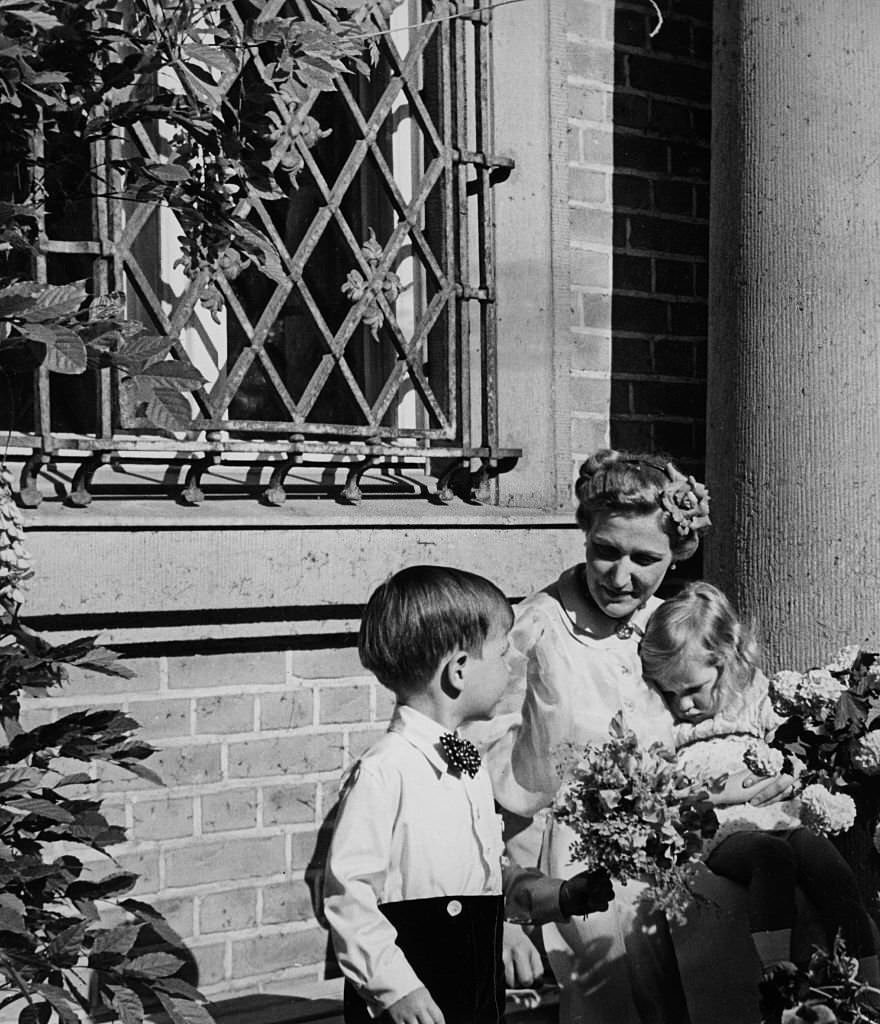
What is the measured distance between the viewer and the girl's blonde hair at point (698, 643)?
3.77 meters

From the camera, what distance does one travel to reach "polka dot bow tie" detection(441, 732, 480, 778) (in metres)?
3.11

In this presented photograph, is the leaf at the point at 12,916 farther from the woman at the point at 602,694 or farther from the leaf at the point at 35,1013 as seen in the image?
the woman at the point at 602,694

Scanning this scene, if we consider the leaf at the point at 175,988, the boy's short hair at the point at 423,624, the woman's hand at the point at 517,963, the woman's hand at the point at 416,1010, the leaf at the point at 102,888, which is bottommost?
the woman's hand at the point at 517,963

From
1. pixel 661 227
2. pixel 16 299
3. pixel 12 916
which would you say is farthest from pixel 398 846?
pixel 661 227

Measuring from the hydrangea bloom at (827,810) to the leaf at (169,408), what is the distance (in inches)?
53.2

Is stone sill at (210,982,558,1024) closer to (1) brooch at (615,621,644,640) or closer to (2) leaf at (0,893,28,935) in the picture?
(1) brooch at (615,621,644,640)

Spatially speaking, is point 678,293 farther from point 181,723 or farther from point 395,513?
point 181,723

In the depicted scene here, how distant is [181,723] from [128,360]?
2.07 m

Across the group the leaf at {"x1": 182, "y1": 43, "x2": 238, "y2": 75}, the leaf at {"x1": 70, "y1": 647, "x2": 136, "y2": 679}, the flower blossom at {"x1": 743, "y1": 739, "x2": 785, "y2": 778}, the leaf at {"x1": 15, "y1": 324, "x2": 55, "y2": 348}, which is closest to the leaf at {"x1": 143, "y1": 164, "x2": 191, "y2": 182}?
the leaf at {"x1": 182, "y1": 43, "x2": 238, "y2": 75}

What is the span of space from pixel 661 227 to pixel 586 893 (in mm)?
2670

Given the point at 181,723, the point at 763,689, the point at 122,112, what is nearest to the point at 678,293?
the point at 763,689

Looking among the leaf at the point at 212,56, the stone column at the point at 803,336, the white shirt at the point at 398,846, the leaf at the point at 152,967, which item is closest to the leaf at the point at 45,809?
the leaf at the point at 152,967

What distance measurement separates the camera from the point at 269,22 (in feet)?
7.66

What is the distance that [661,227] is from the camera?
16.6 feet
